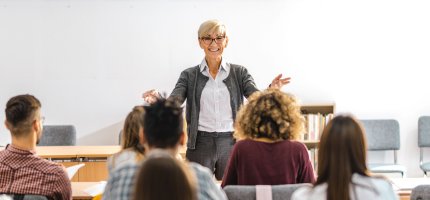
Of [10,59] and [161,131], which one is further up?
[10,59]

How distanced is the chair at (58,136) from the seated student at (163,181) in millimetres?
4461

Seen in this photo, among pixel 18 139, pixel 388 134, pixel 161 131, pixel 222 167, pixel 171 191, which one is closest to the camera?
pixel 171 191

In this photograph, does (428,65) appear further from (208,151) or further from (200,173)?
(200,173)

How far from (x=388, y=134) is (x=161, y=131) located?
4.77m

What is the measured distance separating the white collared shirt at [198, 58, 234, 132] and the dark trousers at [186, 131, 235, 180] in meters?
0.04

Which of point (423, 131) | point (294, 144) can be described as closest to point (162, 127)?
point (294, 144)

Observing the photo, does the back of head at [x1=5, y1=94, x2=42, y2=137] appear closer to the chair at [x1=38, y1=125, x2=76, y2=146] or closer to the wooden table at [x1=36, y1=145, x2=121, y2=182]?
the wooden table at [x1=36, y1=145, x2=121, y2=182]

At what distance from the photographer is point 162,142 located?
2320 millimetres

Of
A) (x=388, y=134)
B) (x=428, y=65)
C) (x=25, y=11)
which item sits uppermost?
(x=25, y=11)

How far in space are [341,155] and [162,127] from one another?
2.31 ft

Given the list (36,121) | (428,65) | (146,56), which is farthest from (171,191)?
(428,65)

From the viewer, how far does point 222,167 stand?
4082 mm

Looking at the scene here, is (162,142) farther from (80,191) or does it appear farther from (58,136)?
(58,136)

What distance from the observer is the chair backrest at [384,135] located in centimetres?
663
